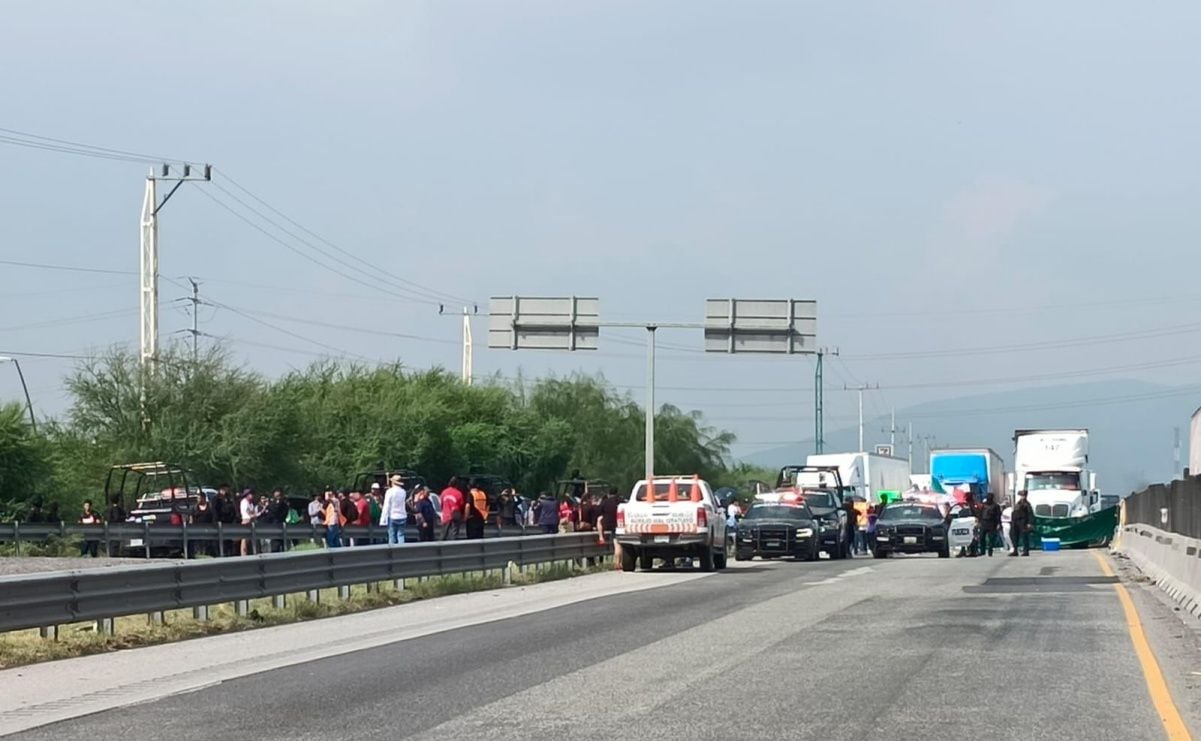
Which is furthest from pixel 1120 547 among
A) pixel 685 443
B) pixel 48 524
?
pixel 685 443

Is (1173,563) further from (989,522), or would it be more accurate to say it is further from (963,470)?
(963,470)

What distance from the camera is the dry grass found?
1614 centimetres

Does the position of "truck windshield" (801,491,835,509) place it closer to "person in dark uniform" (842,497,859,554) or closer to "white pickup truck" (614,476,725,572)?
"person in dark uniform" (842,497,859,554)

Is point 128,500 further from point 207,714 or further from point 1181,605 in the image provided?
point 207,714

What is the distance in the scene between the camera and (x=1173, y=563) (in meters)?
23.9

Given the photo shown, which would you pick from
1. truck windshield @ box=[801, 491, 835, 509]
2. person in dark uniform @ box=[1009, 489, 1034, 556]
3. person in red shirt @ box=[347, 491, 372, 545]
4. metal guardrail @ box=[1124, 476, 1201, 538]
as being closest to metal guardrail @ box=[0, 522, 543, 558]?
person in red shirt @ box=[347, 491, 372, 545]

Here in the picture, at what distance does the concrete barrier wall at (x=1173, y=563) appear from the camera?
2028cm

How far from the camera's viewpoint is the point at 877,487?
209ft

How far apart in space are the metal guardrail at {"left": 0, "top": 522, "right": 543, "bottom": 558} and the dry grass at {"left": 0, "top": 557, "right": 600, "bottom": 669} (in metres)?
10.2

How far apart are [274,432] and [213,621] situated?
1617 inches

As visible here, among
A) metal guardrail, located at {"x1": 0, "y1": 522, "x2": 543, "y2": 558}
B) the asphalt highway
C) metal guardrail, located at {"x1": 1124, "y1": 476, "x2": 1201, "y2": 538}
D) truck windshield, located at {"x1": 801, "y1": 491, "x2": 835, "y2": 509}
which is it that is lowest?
metal guardrail, located at {"x1": 0, "y1": 522, "x2": 543, "y2": 558}

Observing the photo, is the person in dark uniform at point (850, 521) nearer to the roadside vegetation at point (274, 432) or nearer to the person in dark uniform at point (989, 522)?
the person in dark uniform at point (989, 522)

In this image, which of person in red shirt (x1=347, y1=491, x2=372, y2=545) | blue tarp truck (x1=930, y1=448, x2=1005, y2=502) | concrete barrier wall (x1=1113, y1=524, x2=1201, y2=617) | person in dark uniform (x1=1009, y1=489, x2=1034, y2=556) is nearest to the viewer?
concrete barrier wall (x1=1113, y1=524, x2=1201, y2=617)

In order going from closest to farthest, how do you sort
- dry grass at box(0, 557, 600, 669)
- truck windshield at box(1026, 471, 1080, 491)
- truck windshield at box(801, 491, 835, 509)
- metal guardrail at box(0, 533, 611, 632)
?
1. metal guardrail at box(0, 533, 611, 632)
2. dry grass at box(0, 557, 600, 669)
3. truck windshield at box(801, 491, 835, 509)
4. truck windshield at box(1026, 471, 1080, 491)
